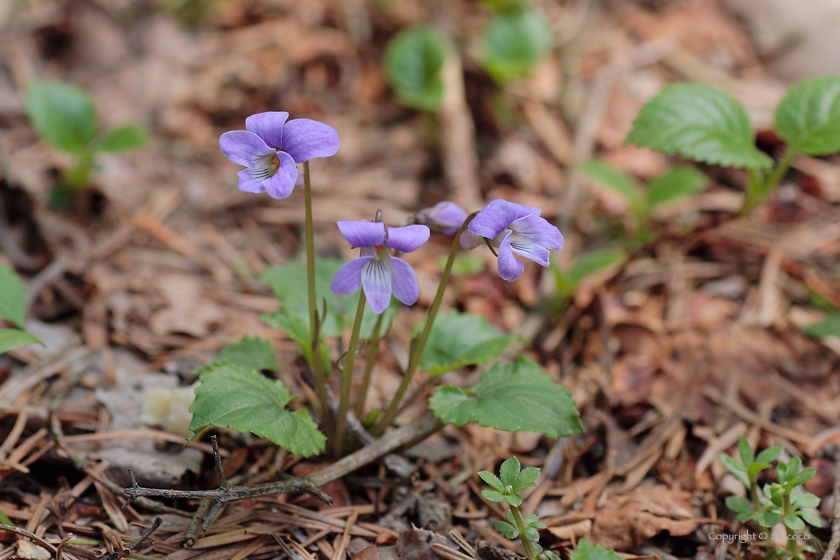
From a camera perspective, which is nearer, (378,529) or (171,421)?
(378,529)

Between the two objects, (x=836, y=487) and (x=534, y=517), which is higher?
(x=534, y=517)

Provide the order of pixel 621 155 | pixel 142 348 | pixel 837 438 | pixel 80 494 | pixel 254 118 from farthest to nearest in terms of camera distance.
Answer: pixel 621 155
pixel 142 348
pixel 837 438
pixel 80 494
pixel 254 118

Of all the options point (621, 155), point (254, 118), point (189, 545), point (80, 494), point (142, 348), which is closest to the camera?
point (254, 118)

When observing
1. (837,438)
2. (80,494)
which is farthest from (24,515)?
(837,438)

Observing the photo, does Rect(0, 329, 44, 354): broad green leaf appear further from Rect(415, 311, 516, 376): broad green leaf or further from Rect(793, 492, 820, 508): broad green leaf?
Rect(793, 492, 820, 508): broad green leaf

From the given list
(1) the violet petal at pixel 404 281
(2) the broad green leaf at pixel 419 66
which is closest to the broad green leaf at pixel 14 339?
(1) the violet petal at pixel 404 281

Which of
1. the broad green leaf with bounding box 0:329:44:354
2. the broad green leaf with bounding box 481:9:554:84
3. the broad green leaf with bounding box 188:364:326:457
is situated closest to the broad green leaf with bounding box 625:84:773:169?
the broad green leaf with bounding box 481:9:554:84

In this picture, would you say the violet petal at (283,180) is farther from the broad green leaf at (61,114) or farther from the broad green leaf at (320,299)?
the broad green leaf at (61,114)

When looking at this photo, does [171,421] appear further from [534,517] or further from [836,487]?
[836,487]
